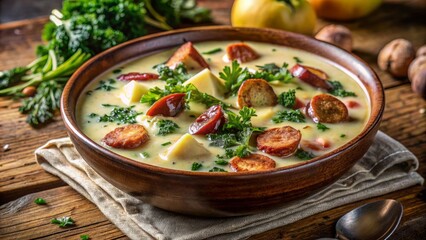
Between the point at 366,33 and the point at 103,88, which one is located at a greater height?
the point at 103,88

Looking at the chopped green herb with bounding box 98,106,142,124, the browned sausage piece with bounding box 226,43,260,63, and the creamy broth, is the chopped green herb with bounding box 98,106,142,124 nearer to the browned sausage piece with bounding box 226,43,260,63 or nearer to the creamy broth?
the creamy broth

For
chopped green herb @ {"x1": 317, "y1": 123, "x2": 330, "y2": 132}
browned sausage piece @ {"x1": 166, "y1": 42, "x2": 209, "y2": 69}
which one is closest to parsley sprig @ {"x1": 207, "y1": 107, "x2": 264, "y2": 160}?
chopped green herb @ {"x1": 317, "y1": 123, "x2": 330, "y2": 132}

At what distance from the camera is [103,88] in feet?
9.79

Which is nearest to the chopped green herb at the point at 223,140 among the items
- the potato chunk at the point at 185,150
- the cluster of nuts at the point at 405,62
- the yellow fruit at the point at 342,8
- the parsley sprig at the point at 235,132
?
the parsley sprig at the point at 235,132

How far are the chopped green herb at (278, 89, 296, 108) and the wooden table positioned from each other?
483 millimetres

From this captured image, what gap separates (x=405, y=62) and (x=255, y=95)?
1.25 metres

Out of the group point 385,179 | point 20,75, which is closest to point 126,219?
point 385,179

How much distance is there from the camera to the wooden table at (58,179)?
A: 2.48 meters

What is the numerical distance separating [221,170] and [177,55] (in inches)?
39.1

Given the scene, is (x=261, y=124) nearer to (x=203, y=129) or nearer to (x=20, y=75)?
(x=203, y=129)

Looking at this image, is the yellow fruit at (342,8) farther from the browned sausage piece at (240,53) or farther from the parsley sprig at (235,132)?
the parsley sprig at (235,132)

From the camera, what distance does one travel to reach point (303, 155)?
2.45m

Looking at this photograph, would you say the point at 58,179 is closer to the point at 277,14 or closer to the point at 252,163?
the point at 252,163

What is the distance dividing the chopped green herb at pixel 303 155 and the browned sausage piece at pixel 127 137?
57cm
